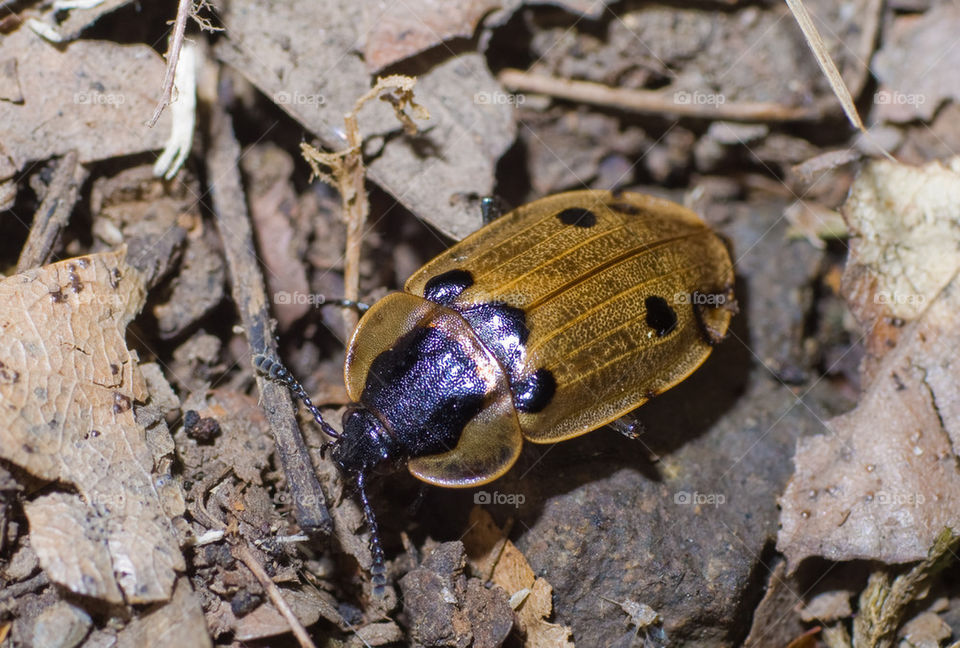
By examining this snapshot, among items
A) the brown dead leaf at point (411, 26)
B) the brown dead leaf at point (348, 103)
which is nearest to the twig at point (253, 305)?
the brown dead leaf at point (348, 103)

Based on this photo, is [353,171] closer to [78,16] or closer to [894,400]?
[78,16]

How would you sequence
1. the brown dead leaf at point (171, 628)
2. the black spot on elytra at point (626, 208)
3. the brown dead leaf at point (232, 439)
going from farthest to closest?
the black spot on elytra at point (626, 208) < the brown dead leaf at point (232, 439) < the brown dead leaf at point (171, 628)

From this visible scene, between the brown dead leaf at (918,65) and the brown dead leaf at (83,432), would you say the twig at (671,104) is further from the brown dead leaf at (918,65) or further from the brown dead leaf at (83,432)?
the brown dead leaf at (83,432)

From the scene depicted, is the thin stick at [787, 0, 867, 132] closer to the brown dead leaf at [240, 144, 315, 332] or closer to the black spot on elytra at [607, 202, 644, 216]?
the black spot on elytra at [607, 202, 644, 216]

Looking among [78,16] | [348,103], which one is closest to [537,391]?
[348,103]

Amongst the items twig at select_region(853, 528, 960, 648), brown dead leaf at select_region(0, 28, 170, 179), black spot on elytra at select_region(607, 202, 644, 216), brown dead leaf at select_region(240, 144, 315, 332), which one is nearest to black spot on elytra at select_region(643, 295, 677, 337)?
black spot on elytra at select_region(607, 202, 644, 216)
